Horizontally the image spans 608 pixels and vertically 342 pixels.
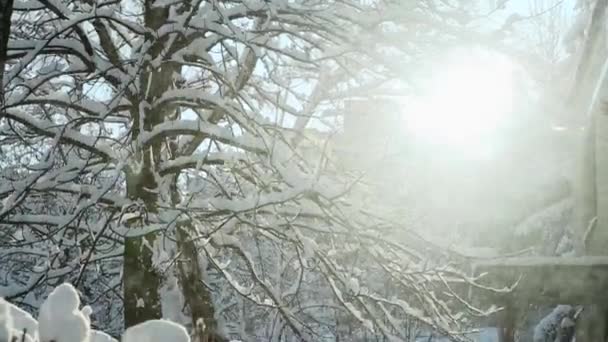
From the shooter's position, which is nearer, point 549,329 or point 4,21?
point 4,21

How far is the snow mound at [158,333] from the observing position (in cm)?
182

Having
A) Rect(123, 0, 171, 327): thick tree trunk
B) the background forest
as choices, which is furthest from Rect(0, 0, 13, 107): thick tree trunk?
Rect(123, 0, 171, 327): thick tree trunk

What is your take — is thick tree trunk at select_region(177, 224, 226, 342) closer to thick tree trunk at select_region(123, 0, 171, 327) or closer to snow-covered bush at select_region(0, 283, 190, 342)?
thick tree trunk at select_region(123, 0, 171, 327)

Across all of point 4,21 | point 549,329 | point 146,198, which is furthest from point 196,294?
point 549,329

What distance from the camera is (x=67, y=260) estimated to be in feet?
25.2

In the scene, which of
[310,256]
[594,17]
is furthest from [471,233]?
[310,256]

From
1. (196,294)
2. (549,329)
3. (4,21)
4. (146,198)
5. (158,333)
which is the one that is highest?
(4,21)

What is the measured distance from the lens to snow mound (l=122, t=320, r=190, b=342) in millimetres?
1823

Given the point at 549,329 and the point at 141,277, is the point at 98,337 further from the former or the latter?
the point at 549,329

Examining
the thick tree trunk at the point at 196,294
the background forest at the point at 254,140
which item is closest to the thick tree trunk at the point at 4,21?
the background forest at the point at 254,140

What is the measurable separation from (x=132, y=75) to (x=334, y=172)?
8.54ft

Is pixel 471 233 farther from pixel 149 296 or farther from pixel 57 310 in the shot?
pixel 57 310

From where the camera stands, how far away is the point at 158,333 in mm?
1829

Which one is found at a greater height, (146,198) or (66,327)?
(146,198)
